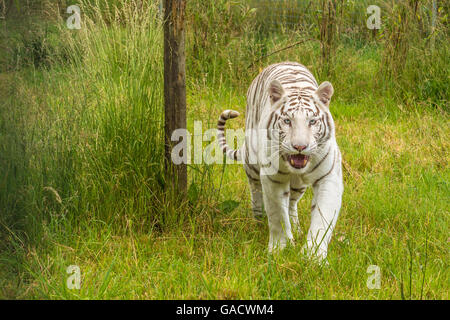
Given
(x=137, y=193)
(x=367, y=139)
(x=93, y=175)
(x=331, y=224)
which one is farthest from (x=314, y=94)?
(x=367, y=139)

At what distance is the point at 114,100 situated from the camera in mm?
3498

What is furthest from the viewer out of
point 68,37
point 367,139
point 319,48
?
point 319,48

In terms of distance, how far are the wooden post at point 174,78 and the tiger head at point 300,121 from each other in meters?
0.57

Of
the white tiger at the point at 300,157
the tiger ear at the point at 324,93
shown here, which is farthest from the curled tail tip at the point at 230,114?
the tiger ear at the point at 324,93

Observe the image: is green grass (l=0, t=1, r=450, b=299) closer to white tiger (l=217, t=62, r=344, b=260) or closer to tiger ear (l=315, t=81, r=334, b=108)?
white tiger (l=217, t=62, r=344, b=260)

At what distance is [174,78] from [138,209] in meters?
0.83

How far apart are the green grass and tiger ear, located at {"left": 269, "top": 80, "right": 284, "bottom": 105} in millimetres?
635

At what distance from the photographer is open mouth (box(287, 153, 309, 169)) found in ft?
9.65

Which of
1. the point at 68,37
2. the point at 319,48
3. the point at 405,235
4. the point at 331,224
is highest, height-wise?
the point at 68,37

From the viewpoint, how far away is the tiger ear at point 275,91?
3.17 metres

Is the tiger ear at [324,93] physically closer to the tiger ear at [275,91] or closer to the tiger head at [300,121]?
the tiger head at [300,121]

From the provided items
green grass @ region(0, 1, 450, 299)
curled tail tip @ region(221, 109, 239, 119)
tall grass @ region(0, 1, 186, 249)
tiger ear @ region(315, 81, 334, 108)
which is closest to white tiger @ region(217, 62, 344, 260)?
tiger ear @ region(315, 81, 334, 108)
